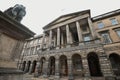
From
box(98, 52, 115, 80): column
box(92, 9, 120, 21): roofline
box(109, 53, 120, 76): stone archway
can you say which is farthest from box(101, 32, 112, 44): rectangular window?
box(98, 52, 115, 80): column

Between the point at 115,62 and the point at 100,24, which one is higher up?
the point at 100,24

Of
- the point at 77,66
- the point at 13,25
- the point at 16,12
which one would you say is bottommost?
the point at 77,66

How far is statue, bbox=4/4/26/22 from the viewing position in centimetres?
336

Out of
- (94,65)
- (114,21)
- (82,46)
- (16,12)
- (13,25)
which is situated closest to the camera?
(13,25)

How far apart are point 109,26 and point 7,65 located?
19.0m

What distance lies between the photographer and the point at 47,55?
50.1 feet

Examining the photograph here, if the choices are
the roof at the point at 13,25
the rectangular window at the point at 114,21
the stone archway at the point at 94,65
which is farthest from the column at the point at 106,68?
the roof at the point at 13,25

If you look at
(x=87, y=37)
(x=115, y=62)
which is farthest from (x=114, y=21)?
(x=115, y=62)

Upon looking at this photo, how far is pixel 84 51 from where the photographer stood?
11.9 meters

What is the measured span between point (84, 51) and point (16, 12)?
10.9 metres

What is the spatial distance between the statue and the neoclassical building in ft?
34.0

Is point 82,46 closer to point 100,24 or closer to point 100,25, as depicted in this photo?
point 100,25

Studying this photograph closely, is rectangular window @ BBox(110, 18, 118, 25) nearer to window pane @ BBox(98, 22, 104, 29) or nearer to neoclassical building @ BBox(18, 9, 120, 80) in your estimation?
neoclassical building @ BBox(18, 9, 120, 80)

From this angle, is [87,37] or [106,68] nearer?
[106,68]
